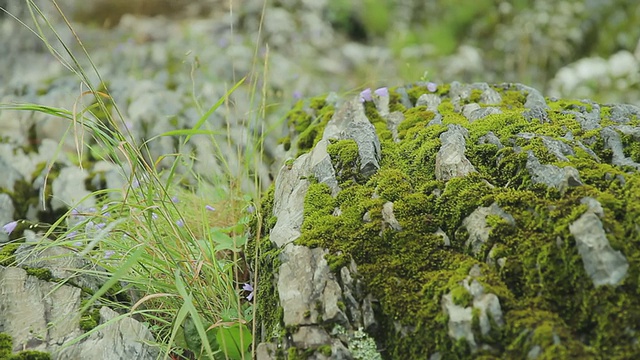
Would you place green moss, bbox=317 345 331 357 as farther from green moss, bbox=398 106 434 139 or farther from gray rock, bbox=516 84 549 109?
gray rock, bbox=516 84 549 109

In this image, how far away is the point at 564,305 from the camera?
1.73 m

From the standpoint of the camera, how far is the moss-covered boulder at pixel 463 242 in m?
1.70

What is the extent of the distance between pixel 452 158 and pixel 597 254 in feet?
2.45

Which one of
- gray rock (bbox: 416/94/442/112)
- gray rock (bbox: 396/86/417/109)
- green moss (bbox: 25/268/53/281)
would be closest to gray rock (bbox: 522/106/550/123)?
gray rock (bbox: 416/94/442/112)

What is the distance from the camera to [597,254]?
1.71 metres

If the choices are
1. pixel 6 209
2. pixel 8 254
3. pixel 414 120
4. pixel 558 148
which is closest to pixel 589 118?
pixel 558 148

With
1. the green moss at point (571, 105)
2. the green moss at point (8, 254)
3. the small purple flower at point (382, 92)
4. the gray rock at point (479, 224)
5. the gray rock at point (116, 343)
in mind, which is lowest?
the gray rock at point (116, 343)

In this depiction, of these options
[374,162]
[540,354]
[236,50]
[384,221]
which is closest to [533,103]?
[374,162]

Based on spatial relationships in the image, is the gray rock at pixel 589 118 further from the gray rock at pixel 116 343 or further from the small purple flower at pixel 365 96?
the gray rock at pixel 116 343

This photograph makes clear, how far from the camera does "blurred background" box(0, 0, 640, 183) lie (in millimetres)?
6867

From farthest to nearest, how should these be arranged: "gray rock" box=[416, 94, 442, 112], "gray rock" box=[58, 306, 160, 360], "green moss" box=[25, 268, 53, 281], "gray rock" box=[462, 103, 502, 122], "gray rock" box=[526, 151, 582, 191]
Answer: "gray rock" box=[416, 94, 442, 112]
"gray rock" box=[462, 103, 502, 122]
"green moss" box=[25, 268, 53, 281]
"gray rock" box=[58, 306, 160, 360]
"gray rock" box=[526, 151, 582, 191]

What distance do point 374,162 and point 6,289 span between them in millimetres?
1713

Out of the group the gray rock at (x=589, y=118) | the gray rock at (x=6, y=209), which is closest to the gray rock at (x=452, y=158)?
the gray rock at (x=589, y=118)

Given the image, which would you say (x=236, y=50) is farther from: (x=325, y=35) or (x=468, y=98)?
(x=468, y=98)
